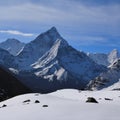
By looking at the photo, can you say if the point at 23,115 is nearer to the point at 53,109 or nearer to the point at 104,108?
the point at 53,109

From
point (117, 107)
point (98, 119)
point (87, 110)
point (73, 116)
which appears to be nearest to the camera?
point (98, 119)

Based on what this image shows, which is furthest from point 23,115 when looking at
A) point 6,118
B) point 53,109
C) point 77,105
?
point 77,105

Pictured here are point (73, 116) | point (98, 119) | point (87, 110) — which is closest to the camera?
point (98, 119)

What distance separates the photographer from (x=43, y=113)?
1204 inches

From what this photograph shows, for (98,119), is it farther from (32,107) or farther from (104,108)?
(32,107)

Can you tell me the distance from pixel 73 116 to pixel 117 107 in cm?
585

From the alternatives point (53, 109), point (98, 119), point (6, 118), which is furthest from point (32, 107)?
point (98, 119)

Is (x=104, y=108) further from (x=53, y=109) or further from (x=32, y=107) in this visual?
(x=32, y=107)

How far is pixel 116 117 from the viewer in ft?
91.7

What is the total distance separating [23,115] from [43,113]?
5.31 feet

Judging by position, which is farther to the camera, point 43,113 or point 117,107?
point 117,107

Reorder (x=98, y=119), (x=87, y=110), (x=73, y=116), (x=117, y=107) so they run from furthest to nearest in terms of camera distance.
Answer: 1. (x=117, y=107)
2. (x=87, y=110)
3. (x=73, y=116)
4. (x=98, y=119)

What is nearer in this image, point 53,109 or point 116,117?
point 116,117

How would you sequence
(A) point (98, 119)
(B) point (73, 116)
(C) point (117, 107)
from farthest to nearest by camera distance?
1. (C) point (117, 107)
2. (B) point (73, 116)
3. (A) point (98, 119)
